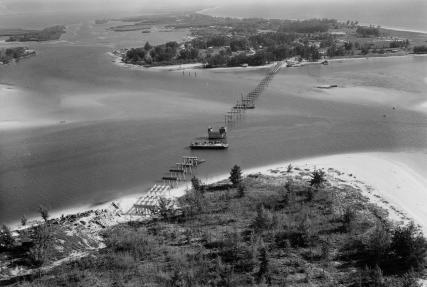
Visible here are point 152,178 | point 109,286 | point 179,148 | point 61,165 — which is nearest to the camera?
point 109,286

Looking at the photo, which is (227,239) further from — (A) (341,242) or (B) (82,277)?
(B) (82,277)

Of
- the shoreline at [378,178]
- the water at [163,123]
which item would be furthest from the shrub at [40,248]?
the water at [163,123]

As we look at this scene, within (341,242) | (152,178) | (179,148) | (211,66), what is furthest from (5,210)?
(211,66)

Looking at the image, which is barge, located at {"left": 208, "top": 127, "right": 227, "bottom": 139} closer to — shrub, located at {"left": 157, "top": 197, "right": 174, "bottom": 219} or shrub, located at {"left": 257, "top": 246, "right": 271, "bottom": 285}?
shrub, located at {"left": 157, "top": 197, "right": 174, "bottom": 219}

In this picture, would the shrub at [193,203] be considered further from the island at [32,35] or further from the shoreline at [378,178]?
the island at [32,35]

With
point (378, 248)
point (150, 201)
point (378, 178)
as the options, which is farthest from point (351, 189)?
point (150, 201)

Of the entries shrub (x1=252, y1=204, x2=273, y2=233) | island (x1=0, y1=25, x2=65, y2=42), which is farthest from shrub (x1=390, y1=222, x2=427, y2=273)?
island (x1=0, y1=25, x2=65, y2=42)
